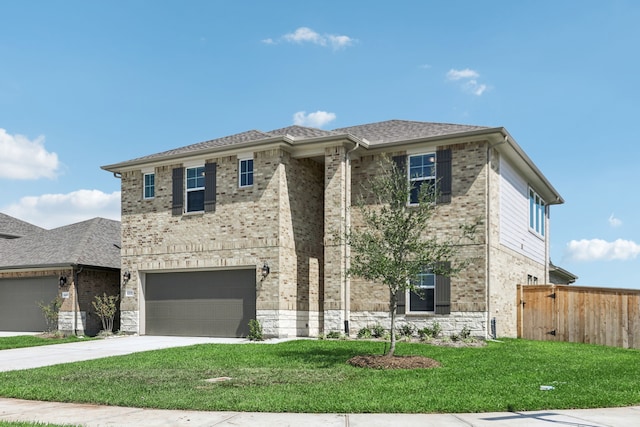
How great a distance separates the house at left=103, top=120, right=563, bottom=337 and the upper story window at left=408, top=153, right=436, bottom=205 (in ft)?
0.14

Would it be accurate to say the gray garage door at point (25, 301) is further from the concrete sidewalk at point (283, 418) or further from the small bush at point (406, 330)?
the concrete sidewalk at point (283, 418)

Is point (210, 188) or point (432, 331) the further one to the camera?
point (210, 188)

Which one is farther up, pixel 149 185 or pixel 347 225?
pixel 149 185

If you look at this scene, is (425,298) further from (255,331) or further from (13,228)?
(13,228)

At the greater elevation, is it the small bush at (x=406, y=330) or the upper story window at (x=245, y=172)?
the upper story window at (x=245, y=172)

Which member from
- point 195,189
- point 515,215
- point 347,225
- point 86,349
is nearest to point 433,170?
point 347,225

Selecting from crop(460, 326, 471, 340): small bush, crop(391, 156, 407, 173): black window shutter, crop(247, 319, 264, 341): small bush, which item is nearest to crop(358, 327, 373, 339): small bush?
crop(460, 326, 471, 340): small bush

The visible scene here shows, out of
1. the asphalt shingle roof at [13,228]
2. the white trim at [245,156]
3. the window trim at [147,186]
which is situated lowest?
the asphalt shingle roof at [13,228]

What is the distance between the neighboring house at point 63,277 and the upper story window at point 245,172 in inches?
308

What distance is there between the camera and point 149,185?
23.1 m

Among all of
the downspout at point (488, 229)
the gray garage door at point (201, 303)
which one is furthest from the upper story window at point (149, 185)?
the downspout at point (488, 229)

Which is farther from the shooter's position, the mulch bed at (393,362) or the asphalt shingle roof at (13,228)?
the asphalt shingle roof at (13,228)

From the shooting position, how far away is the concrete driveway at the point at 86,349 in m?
15.5

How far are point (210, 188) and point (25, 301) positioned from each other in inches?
415
